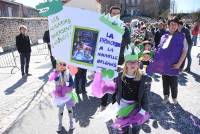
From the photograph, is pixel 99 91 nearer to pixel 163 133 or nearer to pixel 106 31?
pixel 163 133

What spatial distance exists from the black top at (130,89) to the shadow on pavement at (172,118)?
1383 millimetres

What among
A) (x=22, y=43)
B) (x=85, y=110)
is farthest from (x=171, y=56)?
(x=22, y=43)

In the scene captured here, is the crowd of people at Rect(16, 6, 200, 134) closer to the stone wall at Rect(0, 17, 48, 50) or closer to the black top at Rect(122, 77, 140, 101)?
the black top at Rect(122, 77, 140, 101)

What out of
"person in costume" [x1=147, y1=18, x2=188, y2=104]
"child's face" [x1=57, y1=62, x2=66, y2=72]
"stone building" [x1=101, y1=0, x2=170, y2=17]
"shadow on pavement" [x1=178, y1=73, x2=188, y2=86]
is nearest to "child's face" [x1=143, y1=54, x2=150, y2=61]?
"person in costume" [x1=147, y1=18, x2=188, y2=104]

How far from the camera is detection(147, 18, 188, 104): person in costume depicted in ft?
21.9

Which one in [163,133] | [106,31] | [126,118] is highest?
[106,31]

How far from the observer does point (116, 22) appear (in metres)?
4.36

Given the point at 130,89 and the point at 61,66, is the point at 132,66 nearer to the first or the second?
the point at 130,89

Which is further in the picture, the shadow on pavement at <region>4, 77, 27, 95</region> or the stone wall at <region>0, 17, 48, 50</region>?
the stone wall at <region>0, 17, 48, 50</region>

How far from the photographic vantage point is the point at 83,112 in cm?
692

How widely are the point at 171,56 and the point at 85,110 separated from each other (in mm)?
2203

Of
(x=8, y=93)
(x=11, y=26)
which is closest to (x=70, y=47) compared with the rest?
(x=8, y=93)

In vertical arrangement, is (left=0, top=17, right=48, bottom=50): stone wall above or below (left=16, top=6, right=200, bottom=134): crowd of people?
above

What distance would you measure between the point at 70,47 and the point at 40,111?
3232 mm
